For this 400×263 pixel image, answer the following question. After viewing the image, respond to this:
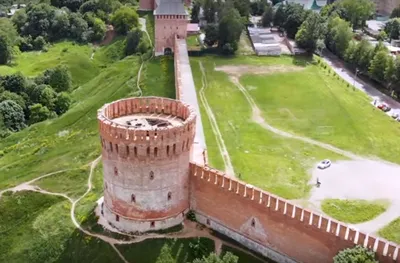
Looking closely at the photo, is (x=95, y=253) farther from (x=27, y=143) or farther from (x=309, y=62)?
(x=309, y=62)

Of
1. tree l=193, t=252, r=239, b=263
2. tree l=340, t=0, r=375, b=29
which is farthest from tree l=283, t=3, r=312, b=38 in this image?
tree l=193, t=252, r=239, b=263

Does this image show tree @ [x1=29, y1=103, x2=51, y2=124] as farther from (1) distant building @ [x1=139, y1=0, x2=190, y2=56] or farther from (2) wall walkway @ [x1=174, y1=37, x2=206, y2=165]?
(1) distant building @ [x1=139, y1=0, x2=190, y2=56]

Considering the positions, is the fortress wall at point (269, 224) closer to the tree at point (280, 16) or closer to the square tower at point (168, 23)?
the square tower at point (168, 23)

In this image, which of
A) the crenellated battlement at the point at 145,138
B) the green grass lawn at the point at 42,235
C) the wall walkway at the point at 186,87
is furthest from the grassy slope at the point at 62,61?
the crenellated battlement at the point at 145,138

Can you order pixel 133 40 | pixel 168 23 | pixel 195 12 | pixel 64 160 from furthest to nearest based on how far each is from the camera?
pixel 195 12, pixel 133 40, pixel 168 23, pixel 64 160

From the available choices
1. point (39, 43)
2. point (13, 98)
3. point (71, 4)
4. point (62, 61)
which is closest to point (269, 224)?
point (13, 98)

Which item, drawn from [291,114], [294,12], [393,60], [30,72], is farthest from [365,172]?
[30,72]

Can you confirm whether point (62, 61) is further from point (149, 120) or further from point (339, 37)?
point (149, 120)
